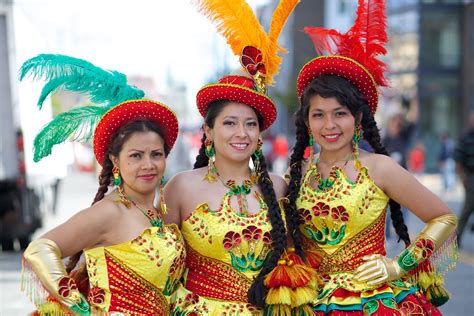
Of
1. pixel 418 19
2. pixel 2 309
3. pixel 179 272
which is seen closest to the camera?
pixel 179 272

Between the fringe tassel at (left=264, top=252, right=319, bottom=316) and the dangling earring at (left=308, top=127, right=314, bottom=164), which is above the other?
the dangling earring at (left=308, top=127, right=314, bottom=164)

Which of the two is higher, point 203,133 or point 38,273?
point 203,133

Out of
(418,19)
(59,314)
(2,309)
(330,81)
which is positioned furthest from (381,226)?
(418,19)

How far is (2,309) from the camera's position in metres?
6.84

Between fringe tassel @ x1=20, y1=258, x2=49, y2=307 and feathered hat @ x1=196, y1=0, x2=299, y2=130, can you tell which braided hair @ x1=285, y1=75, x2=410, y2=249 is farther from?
fringe tassel @ x1=20, y1=258, x2=49, y2=307

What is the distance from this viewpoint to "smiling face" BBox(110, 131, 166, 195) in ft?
11.3

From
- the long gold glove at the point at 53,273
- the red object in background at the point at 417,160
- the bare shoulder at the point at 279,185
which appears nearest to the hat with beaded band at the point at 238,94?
the bare shoulder at the point at 279,185

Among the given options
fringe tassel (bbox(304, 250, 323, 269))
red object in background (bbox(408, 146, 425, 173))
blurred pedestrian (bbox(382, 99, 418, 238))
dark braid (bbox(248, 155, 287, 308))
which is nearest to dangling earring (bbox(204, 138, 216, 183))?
dark braid (bbox(248, 155, 287, 308))

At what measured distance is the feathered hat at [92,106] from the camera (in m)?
3.51

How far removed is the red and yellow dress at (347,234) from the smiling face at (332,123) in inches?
5.4

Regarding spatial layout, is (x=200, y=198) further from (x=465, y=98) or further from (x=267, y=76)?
(x=465, y=98)

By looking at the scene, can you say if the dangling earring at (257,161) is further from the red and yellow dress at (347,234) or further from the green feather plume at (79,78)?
the green feather plume at (79,78)

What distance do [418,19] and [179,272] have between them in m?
28.1

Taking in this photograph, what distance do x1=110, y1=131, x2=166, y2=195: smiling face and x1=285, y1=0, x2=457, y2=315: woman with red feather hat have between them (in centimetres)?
75
